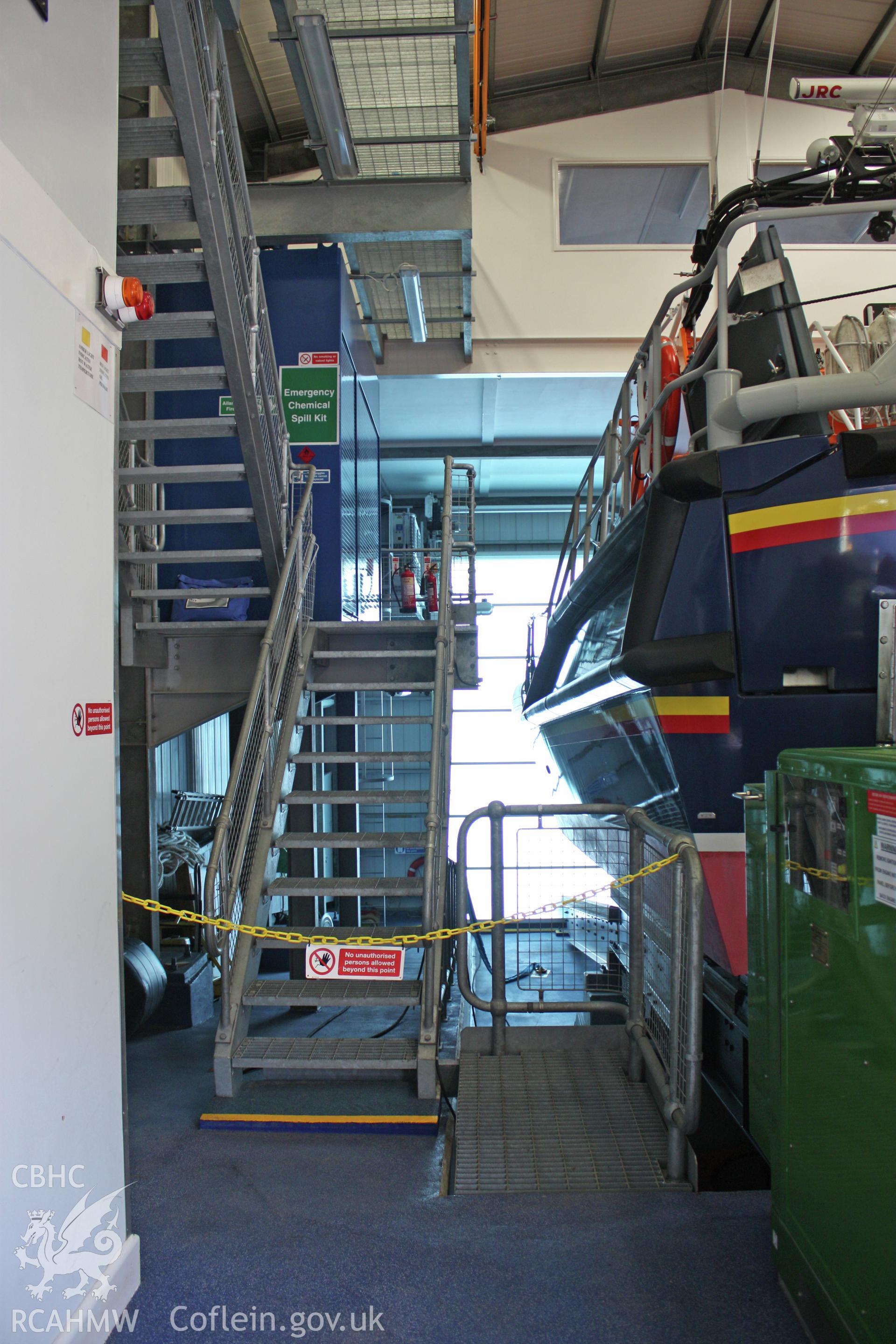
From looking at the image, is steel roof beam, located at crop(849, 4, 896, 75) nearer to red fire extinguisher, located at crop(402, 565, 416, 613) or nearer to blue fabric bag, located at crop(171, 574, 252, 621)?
red fire extinguisher, located at crop(402, 565, 416, 613)

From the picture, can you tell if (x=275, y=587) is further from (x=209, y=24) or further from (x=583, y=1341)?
(x=583, y=1341)

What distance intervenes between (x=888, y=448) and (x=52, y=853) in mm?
2940

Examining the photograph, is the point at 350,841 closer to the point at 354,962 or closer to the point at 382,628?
the point at 354,962

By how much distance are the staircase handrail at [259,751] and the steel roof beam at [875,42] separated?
332 inches

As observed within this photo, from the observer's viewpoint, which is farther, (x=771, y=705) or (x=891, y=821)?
(x=771, y=705)

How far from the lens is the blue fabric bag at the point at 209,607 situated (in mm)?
6254

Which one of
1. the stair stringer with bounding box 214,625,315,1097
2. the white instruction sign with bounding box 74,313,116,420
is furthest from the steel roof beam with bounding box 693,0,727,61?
the white instruction sign with bounding box 74,313,116,420

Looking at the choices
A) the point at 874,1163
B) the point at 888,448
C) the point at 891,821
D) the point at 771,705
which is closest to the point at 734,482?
the point at 888,448

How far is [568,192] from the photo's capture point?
10125 millimetres

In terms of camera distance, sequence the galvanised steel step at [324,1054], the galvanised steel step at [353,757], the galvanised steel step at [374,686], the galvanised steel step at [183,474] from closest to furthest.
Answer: the galvanised steel step at [324,1054] → the galvanised steel step at [183,474] → the galvanised steel step at [353,757] → the galvanised steel step at [374,686]

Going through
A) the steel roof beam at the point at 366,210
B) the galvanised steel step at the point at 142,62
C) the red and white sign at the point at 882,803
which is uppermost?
the steel roof beam at the point at 366,210

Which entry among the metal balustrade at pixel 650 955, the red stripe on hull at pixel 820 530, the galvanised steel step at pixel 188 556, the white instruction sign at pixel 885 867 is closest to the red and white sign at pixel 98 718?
the metal balustrade at pixel 650 955

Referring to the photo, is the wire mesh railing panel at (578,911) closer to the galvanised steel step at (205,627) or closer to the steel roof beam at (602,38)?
the galvanised steel step at (205,627)

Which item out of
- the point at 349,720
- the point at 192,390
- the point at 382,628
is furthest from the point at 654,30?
the point at 349,720
